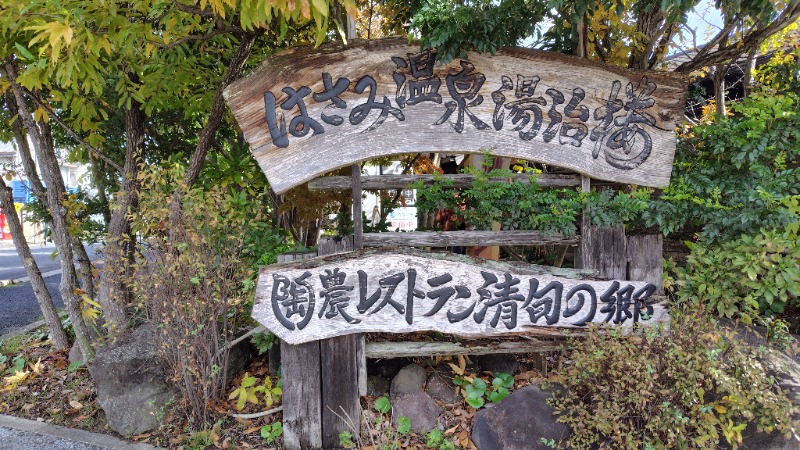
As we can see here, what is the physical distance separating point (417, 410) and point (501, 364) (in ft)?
2.86

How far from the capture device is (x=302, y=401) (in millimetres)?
3541

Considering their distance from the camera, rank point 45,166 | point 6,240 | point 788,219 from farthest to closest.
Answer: point 6,240 < point 45,166 < point 788,219

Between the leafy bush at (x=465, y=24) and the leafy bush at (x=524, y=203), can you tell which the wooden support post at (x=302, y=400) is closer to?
the leafy bush at (x=524, y=203)

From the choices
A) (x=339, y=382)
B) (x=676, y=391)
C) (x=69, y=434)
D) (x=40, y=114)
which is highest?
(x=40, y=114)

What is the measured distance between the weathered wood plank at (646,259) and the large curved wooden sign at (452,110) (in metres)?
0.46

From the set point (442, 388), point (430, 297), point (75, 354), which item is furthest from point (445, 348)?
point (75, 354)

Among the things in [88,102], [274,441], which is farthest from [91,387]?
[88,102]

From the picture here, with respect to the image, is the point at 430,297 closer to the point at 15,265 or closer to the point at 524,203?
the point at 524,203

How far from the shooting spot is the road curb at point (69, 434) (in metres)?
3.64

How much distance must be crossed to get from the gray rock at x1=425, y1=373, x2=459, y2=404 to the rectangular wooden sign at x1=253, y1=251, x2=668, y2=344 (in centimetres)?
71

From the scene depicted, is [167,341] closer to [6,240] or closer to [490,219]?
[490,219]

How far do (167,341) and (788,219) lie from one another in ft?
15.2

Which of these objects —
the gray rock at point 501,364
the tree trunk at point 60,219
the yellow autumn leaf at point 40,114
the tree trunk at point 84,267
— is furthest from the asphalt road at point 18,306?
the gray rock at point 501,364

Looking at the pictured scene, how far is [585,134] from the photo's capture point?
12.0ft
